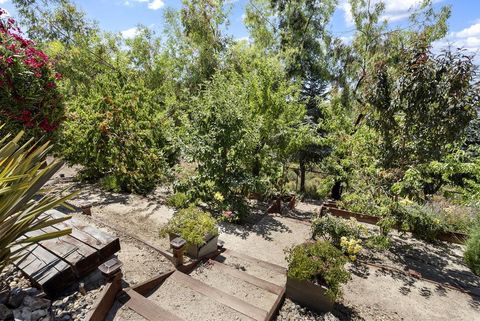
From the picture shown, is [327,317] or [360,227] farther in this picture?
[360,227]

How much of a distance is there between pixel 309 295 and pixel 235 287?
0.97 m

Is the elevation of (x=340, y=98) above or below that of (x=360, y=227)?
above

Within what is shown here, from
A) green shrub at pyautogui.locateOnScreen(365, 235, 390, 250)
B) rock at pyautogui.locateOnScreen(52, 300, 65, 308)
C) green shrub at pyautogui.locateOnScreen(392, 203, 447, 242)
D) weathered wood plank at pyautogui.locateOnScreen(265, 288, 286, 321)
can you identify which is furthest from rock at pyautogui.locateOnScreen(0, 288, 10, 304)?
green shrub at pyautogui.locateOnScreen(392, 203, 447, 242)

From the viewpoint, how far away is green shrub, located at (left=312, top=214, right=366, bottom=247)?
478 cm

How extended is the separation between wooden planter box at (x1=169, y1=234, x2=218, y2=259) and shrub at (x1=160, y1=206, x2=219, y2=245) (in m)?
0.08

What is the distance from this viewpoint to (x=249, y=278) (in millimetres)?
3625

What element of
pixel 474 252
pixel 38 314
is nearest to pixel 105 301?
pixel 38 314

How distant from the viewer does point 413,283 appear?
13.8ft

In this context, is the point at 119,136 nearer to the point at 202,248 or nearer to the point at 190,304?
the point at 202,248

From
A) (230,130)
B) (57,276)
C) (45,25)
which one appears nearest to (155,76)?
(45,25)

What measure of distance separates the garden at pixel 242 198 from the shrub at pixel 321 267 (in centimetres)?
2

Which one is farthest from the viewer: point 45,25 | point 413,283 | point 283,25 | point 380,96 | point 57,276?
point 45,25

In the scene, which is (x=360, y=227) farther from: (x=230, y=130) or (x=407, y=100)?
(x=230, y=130)

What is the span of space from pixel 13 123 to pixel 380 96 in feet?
21.5
